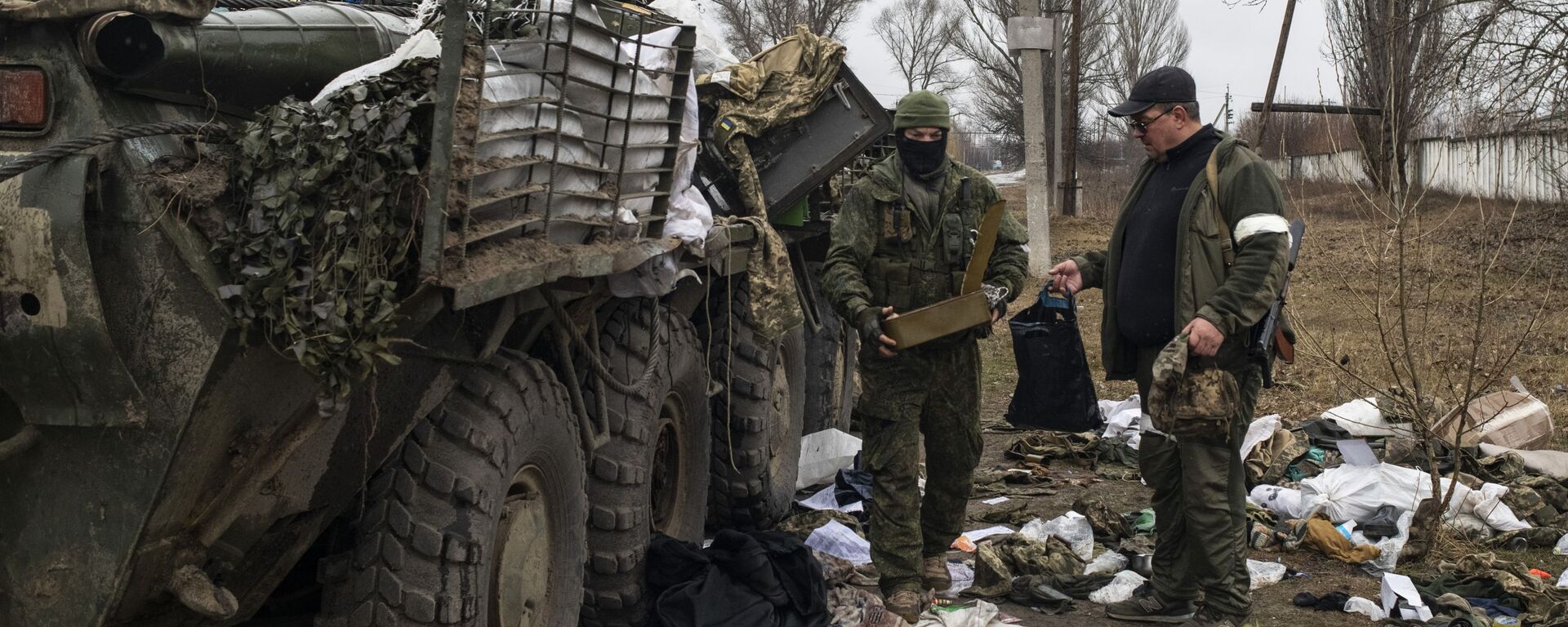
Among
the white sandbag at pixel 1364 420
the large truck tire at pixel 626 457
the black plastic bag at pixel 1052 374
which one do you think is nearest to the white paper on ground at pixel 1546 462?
the white sandbag at pixel 1364 420

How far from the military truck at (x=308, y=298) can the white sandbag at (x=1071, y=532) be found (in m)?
2.54

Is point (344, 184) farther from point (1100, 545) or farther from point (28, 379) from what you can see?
point (1100, 545)

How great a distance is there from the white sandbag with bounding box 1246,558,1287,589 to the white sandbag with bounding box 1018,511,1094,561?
2.11 ft

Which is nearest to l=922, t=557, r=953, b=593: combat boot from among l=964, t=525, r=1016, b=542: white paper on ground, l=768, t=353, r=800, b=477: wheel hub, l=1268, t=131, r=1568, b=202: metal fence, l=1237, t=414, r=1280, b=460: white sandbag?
l=964, t=525, r=1016, b=542: white paper on ground

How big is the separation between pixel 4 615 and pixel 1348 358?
28.5ft

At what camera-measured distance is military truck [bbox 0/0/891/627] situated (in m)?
2.98

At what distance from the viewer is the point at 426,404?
3723 millimetres

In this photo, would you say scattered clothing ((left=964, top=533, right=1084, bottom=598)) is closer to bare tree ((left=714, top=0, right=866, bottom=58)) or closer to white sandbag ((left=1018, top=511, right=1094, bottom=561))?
white sandbag ((left=1018, top=511, right=1094, bottom=561))

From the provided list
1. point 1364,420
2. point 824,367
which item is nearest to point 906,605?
point 824,367

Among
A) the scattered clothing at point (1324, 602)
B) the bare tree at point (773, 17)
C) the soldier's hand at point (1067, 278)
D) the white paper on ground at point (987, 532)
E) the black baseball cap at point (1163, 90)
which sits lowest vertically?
the scattered clothing at point (1324, 602)

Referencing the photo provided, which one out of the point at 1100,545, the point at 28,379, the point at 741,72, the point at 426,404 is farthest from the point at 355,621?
the point at 1100,545

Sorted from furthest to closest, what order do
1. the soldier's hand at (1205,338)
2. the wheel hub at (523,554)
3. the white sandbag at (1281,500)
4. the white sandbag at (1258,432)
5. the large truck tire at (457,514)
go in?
1. the white sandbag at (1258,432)
2. the white sandbag at (1281,500)
3. the soldier's hand at (1205,338)
4. the wheel hub at (523,554)
5. the large truck tire at (457,514)

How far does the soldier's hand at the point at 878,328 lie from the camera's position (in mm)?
5234

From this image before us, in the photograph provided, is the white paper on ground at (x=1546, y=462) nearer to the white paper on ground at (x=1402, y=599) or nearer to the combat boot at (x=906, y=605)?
the white paper on ground at (x=1402, y=599)
